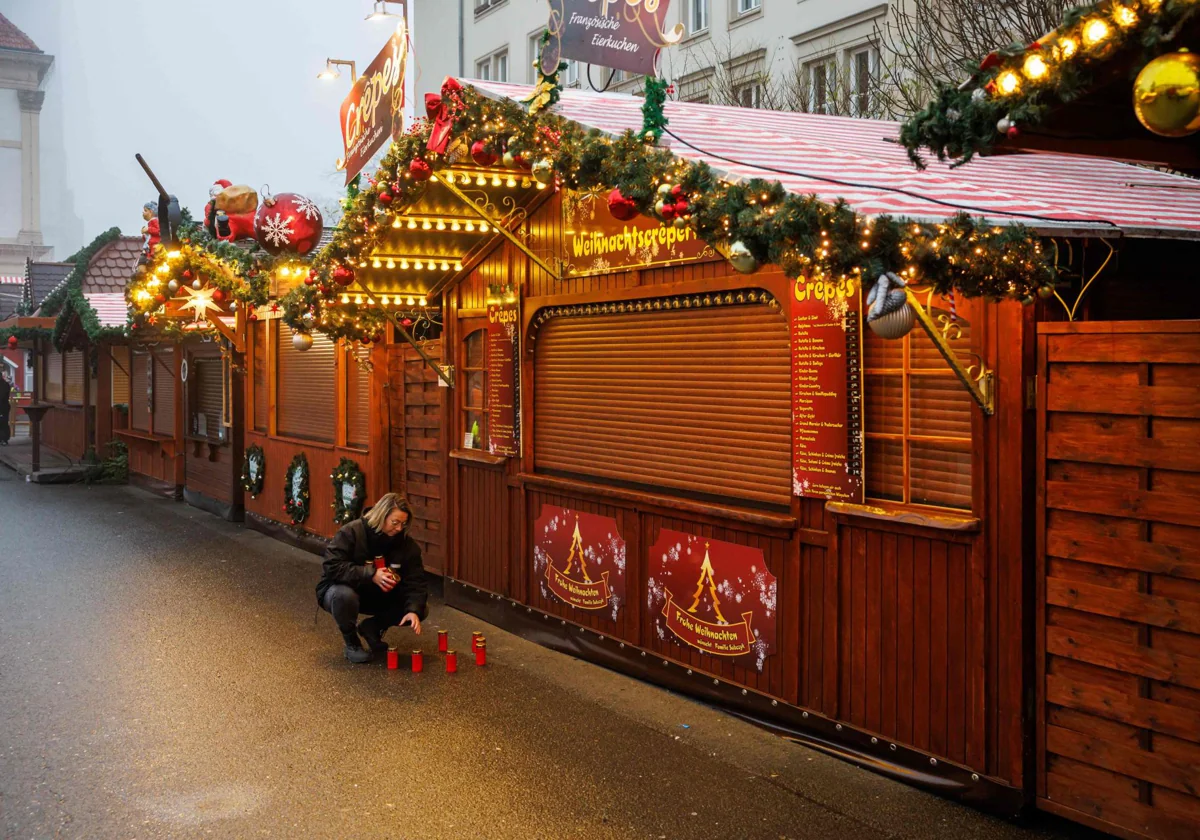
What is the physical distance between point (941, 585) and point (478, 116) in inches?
163

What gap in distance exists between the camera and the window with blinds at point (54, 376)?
3119 centimetres

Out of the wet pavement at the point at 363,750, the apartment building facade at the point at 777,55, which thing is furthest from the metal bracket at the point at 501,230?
the apartment building facade at the point at 777,55

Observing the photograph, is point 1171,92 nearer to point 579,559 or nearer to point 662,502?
point 662,502

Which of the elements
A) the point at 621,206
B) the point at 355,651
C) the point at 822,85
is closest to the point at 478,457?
the point at 355,651

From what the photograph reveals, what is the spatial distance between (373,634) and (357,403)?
4905 millimetres

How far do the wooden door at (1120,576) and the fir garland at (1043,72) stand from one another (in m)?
1.58

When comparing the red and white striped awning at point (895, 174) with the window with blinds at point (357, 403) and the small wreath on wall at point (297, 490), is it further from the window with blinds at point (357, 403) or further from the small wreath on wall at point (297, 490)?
the small wreath on wall at point (297, 490)

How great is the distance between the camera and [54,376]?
31766 mm

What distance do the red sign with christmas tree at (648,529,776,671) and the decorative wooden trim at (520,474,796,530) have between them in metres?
0.18

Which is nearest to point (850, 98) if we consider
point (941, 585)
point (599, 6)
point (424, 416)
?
point (424, 416)

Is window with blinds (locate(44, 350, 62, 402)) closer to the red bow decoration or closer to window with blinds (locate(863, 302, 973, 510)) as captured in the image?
the red bow decoration

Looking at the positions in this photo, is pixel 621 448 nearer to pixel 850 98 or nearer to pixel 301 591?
pixel 301 591

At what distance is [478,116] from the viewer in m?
7.85

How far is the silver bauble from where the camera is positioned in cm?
541
